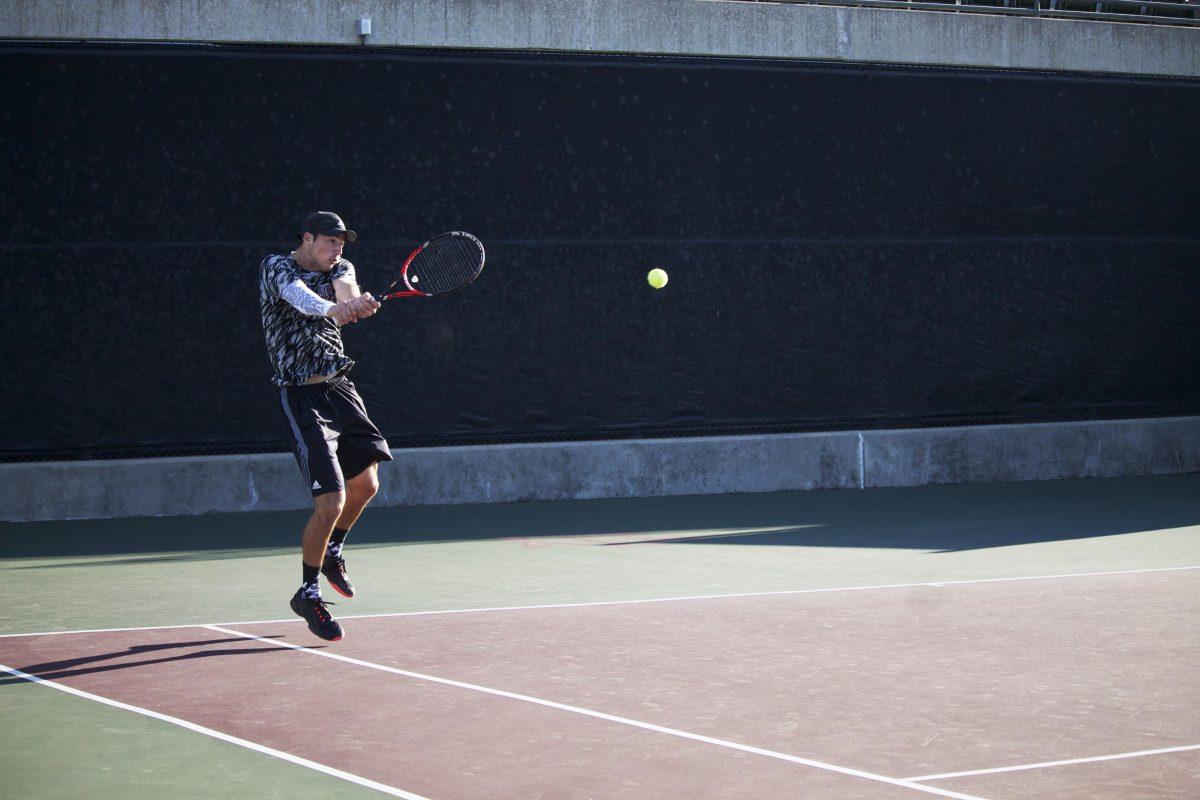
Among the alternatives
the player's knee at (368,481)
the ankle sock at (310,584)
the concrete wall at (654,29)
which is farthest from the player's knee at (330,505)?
the concrete wall at (654,29)

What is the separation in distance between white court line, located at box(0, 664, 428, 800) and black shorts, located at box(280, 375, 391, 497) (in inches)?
56.2

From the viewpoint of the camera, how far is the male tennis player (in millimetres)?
6824

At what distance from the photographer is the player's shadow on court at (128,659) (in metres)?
6.12

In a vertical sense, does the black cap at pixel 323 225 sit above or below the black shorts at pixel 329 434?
above

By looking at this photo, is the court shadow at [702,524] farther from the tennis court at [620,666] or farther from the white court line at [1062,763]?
the white court line at [1062,763]

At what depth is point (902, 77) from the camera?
1442 cm

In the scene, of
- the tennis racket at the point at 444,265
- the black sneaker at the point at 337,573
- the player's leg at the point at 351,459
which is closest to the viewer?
the player's leg at the point at 351,459

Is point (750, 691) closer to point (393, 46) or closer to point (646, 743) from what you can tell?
point (646, 743)

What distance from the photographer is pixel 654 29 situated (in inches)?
532

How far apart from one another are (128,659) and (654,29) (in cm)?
860

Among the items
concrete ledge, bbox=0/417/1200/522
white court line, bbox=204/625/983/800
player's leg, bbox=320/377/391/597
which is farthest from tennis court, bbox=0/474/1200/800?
concrete ledge, bbox=0/417/1200/522

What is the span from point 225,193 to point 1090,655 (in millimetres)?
8552

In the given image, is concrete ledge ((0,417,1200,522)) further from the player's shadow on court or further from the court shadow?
the player's shadow on court

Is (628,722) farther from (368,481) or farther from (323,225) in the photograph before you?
(323,225)
